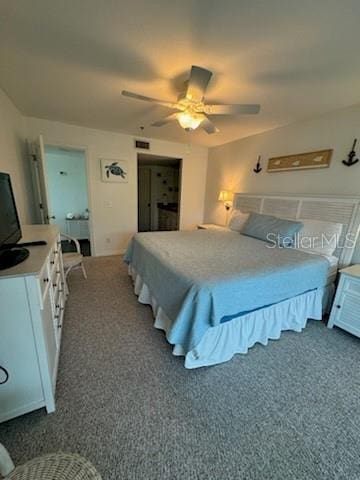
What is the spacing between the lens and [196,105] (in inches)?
79.5

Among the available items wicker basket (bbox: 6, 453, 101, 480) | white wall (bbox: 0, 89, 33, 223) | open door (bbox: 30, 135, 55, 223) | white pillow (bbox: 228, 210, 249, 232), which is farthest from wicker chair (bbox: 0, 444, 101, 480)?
white pillow (bbox: 228, 210, 249, 232)

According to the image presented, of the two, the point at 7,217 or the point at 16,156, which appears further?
the point at 16,156

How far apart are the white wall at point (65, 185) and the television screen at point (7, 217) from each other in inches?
152

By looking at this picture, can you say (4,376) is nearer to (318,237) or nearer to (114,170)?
(318,237)

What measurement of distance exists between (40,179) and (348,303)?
4.14 m

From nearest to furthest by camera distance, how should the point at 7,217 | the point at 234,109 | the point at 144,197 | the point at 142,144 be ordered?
the point at 7,217 < the point at 234,109 < the point at 142,144 < the point at 144,197

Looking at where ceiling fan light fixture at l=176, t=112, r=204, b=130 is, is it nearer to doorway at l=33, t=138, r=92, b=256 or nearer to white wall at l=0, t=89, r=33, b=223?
white wall at l=0, t=89, r=33, b=223

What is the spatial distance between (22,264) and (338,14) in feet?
7.68

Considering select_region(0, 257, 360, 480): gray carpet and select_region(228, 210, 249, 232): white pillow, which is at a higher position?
select_region(228, 210, 249, 232): white pillow

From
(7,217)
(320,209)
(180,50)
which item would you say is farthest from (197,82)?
(320,209)

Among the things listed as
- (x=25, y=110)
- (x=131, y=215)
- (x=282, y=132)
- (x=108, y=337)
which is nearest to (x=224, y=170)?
(x=282, y=132)

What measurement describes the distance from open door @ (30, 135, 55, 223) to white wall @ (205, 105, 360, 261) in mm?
3222

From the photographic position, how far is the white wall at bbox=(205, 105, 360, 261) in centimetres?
239

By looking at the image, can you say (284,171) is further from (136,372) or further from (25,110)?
(25,110)
